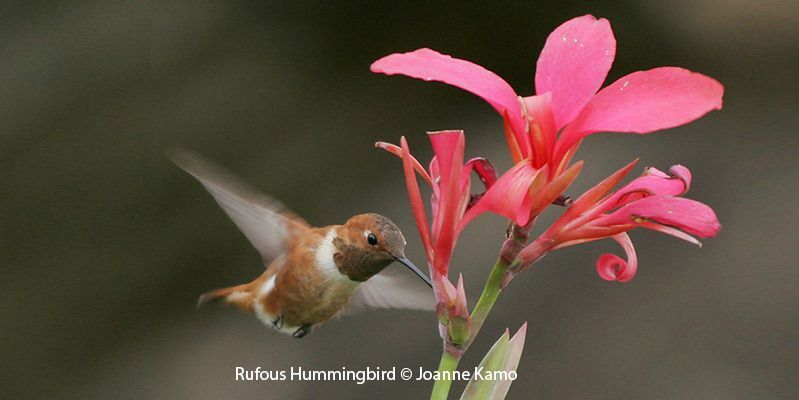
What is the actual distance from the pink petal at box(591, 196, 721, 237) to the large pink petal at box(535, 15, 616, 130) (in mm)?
90

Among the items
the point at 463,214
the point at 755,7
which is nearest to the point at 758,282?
the point at 755,7

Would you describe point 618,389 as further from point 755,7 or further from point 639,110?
point 639,110

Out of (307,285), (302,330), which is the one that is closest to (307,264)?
(307,285)

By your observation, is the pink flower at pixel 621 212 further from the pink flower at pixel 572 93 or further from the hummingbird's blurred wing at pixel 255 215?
the hummingbird's blurred wing at pixel 255 215

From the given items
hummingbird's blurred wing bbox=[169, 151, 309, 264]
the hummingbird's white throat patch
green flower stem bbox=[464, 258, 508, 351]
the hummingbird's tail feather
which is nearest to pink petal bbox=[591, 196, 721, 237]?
green flower stem bbox=[464, 258, 508, 351]

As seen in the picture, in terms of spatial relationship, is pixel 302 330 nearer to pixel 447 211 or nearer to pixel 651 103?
pixel 447 211

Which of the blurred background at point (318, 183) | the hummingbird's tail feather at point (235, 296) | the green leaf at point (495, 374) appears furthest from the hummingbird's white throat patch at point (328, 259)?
the blurred background at point (318, 183)

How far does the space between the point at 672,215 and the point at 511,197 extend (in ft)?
0.45

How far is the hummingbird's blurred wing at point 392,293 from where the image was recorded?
4.21 ft

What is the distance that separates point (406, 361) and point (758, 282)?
1.02 metres

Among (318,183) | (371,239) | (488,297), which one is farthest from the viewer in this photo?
(318,183)

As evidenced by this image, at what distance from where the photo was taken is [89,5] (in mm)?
2752

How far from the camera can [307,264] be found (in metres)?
1.24

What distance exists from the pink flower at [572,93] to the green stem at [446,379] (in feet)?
0.57
